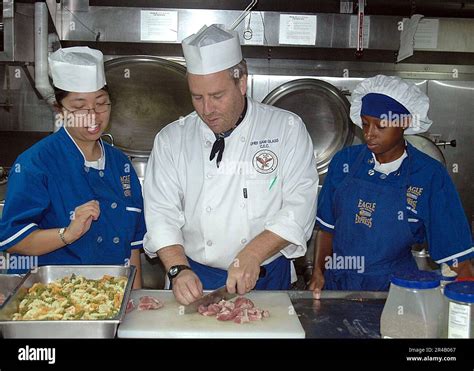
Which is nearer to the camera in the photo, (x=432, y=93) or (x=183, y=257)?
(x=183, y=257)

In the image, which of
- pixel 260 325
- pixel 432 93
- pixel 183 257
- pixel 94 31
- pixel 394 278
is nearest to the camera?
pixel 394 278

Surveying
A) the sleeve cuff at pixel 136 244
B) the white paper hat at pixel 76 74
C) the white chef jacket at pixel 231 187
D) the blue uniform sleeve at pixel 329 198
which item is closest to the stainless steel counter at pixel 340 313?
the white chef jacket at pixel 231 187

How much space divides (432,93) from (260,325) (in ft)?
10.5

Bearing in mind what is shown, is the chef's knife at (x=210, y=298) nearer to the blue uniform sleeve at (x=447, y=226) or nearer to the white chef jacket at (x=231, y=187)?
the white chef jacket at (x=231, y=187)

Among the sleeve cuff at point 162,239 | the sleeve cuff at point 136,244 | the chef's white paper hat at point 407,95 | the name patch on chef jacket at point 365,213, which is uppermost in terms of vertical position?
the chef's white paper hat at point 407,95

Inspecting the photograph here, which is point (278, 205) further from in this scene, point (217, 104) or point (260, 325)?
point (260, 325)

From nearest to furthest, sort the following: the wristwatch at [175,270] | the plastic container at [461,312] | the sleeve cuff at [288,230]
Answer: the plastic container at [461,312] < the wristwatch at [175,270] < the sleeve cuff at [288,230]

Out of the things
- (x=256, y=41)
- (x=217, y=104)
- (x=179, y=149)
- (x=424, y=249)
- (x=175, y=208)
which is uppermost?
(x=256, y=41)

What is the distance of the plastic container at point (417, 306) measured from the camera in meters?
1.39

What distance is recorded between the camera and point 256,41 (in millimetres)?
3729

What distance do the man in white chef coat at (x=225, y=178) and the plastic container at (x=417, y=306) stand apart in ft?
1.92

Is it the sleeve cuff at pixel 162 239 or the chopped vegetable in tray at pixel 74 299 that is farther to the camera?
the sleeve cuff at pixel 162 239

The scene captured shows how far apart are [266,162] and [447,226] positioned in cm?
76

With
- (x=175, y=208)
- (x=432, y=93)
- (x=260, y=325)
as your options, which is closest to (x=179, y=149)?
(x=175, y=208)
